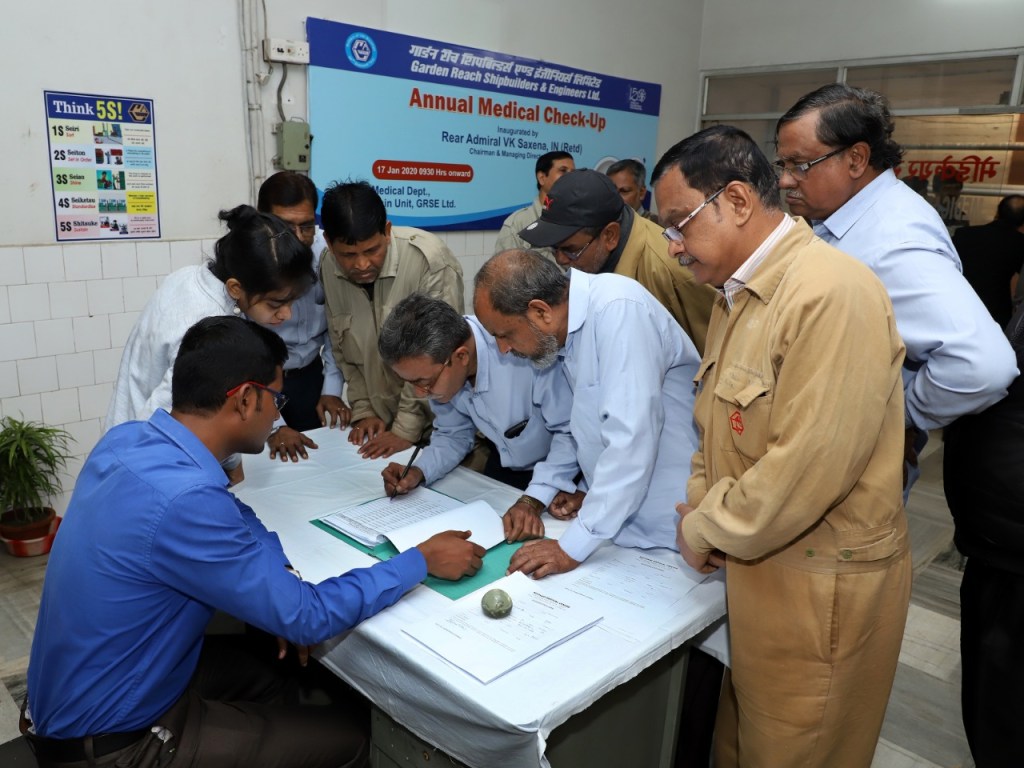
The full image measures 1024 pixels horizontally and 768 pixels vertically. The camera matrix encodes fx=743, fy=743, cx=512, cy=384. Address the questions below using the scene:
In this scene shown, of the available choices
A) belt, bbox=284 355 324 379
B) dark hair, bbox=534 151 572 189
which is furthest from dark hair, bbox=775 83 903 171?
dark hair, bbox=534 151 572 189

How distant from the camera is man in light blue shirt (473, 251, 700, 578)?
1.60 metres

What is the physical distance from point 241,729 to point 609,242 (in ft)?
5.93

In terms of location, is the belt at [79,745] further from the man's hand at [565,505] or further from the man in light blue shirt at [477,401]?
the man's hand at [565,505]

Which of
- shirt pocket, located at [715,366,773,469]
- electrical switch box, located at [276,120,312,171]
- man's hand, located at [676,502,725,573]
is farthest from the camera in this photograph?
electrical switch box, located at [276,120,312,171]

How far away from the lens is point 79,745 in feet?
4.29

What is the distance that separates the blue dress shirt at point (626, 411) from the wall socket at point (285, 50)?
2739 millimetres

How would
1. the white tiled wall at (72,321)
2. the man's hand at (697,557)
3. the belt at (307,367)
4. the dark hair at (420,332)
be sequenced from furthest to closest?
1. the white tiled wall at (72,321)
2. the belt at (307,367)
3. the dark hair at (420,332)
4. the man's hand at (697,557)

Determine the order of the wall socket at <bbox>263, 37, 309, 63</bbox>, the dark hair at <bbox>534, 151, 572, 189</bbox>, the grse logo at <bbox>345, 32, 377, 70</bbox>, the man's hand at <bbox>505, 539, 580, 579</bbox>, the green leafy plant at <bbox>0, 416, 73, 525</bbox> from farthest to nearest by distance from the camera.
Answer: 1. the dark hair at <bbox>534, 151, 572, 189</bbox>
2. the grse logo at <bbox>345, 32, 377, 70</bbox>
3. the wall socket at <bbox>263, 37, 309, 63</bbox>
4. the green leafy plant at <bbox>0, 416, 73, 525</bbox>
5. the man's hand at <bbox>505, 539, 580, 579</bbox>

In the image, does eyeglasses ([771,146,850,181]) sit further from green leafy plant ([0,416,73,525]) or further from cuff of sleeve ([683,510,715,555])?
green leafy plant ([0,416,73,525])

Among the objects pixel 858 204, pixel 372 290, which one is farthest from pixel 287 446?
pixel 858 204

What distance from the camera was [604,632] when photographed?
139 cm

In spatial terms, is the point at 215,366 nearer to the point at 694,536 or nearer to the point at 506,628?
the point at 506,628

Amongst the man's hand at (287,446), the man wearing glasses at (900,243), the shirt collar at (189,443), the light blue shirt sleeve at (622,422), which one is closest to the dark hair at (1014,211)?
the man wearing glasses at (900,243)

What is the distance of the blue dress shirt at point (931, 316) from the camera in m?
1.47
